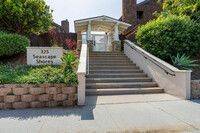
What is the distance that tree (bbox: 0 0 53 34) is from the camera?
7085 mm

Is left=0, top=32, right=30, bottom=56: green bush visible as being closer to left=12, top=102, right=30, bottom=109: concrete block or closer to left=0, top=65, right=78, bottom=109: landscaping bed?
left=0, top=65, right=78, bottom=109: landscaping bed

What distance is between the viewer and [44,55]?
527 cm

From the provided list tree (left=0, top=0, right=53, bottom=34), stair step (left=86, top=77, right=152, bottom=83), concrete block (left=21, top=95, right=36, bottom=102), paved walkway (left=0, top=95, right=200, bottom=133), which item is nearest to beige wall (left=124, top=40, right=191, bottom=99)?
stair step (left=86, top=77, right=152, bottom=83)

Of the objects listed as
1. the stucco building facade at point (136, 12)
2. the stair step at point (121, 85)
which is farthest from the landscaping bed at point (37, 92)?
the stucco building facade at point (136, 12)

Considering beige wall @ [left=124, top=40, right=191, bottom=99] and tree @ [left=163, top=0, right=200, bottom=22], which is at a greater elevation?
tree @ [left=163, top=0, right=200, bottom=22]

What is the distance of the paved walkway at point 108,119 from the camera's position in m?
2.33

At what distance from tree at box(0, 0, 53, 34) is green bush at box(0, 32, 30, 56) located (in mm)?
1988

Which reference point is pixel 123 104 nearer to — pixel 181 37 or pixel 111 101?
pixel 111 101

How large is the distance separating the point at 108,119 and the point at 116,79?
2719 mm

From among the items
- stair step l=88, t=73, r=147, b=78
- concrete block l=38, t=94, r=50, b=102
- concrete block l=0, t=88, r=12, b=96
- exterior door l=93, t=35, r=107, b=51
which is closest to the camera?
concrete block l=0, t=88, r=12, b=96

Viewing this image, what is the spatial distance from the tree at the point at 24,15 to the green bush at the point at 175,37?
300 inches

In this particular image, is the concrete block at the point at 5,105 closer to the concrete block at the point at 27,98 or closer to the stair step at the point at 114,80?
the concrete block at the point at 27,98

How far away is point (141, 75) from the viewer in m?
5.84

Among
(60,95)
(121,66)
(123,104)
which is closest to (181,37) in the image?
(121,66)
